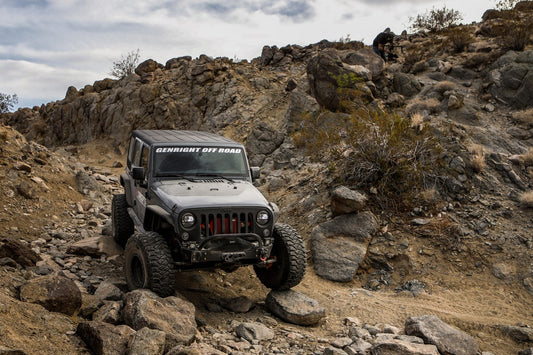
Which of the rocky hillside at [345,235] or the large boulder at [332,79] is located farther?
the large boulder at [332,79]

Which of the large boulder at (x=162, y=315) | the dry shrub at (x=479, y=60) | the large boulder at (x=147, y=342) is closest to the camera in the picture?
the large boulder at (x=147, y=342)

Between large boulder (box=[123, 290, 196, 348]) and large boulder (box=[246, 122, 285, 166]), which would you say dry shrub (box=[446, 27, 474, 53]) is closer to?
large boulder (box=[246, 122, 285, 166])

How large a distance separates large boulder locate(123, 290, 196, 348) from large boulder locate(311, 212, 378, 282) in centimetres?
356

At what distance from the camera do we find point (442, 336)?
5273 millimetres

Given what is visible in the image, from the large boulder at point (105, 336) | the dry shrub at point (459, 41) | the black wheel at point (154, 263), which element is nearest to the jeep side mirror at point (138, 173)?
the black wheel at point (154, 263)

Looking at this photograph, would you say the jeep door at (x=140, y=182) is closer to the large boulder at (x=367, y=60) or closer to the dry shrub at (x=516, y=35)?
the large boulder at (x=367, y=60)

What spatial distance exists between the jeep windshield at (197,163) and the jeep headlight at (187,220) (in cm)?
126

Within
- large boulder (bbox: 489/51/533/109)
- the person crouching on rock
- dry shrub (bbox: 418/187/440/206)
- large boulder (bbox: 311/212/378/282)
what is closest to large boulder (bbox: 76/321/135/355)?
large boulder (bbox: 311/212/378/282)

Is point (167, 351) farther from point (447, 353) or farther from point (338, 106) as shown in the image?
point (338, 106)

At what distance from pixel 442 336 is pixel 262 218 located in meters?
2.66

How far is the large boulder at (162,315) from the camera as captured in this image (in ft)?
15.3

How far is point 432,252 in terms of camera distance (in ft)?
27.2

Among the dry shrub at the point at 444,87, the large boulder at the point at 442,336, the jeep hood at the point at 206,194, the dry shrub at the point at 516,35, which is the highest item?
the dry shrub at the point at 516,35

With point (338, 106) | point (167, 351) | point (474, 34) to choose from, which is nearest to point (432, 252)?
point (167, 351)
